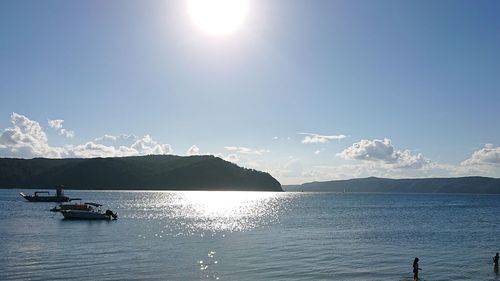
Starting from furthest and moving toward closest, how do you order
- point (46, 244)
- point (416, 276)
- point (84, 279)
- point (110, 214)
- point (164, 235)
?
1. point (110, 214)
2. point (164, 235)
3. point (46, 244)
4. point (416, 276)
5. point (84, 279)

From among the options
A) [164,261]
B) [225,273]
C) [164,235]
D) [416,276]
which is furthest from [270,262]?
[164,235]

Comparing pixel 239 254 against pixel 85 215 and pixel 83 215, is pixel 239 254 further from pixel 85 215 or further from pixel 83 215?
pixel 83 215

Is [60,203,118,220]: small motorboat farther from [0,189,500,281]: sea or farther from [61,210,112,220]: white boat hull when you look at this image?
[0,189,500,281]: sea

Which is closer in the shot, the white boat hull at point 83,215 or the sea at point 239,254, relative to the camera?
the sea at point 239,254

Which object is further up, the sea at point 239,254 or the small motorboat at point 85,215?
the small motorboat at point 85,215

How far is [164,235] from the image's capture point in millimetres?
73938

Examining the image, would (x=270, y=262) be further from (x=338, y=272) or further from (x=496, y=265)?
(x=496, y=265)

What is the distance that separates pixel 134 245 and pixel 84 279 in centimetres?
2235

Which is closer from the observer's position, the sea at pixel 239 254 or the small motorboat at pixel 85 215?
the sea at pixel 239 254

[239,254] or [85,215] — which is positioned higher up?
[85,215]

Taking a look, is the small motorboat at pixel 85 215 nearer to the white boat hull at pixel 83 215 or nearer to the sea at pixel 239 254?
the white boat hull at pixel 83 215

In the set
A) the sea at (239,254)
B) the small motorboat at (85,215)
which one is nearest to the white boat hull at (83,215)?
the small motorboat at (85,215)

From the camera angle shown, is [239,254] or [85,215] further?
[85,215]

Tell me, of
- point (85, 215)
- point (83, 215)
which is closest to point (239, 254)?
point (85, 215)
